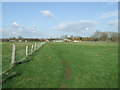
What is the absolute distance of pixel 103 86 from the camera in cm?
639

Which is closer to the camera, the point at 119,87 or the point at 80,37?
the point at 119,87

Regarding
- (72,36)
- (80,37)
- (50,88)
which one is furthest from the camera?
(72,36)

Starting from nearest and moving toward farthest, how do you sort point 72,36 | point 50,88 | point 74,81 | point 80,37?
1. point 50,88
2. point 74,81
3. point 80,37
4. point 72,36

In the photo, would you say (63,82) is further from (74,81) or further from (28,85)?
(28,85)

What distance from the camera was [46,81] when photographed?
6.95 m

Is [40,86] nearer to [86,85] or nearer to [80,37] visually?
[86,85]

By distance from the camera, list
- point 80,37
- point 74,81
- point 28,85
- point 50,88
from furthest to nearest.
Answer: point 80,37 → point 74,81 → point 28,85 → point 50,88

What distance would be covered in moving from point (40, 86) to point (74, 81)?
5.13ft

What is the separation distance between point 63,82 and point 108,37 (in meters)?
140

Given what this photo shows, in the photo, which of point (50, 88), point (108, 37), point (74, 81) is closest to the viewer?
point (50, 88)

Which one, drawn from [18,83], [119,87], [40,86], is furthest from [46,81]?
[119,87]

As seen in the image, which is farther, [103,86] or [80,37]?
[80,37]

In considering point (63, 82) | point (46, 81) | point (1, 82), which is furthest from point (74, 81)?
point (1, 82)

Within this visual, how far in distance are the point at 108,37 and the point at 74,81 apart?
140 m
